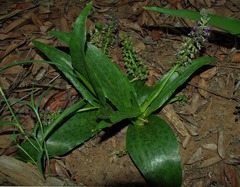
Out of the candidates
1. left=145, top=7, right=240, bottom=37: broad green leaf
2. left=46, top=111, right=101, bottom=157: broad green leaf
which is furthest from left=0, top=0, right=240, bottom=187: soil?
left=145, top=7, right=240, bottom=37: broad green leaf

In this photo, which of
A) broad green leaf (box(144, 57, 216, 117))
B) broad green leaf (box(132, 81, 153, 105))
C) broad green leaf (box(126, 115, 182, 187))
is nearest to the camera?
broad green leaf (box(126, 115, 182, 187))

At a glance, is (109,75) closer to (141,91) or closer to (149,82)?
(141,91)

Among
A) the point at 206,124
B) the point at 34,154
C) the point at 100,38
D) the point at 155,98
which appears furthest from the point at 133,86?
the point at 34,154

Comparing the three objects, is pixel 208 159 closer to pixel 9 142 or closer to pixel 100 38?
pixel 100 38

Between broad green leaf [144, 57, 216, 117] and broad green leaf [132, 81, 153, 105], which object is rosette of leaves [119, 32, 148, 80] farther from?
broad green leaf [144, 57, 216, 117]

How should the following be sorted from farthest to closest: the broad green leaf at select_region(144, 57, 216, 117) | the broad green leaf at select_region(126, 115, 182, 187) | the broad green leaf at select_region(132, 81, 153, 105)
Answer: the broad green leaf at select_region(132, 81, 153, 105) → the broad green leaf at select_region(144, 57, 216, 117) → the broad green leaf at select_region(126, 115, 182, 187)
